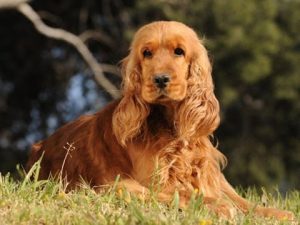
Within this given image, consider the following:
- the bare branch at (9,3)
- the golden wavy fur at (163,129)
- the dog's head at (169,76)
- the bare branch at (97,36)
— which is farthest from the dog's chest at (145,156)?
the bare branch at (97,36)

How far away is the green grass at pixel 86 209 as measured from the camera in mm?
4438

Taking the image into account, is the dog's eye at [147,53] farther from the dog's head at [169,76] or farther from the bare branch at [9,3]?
the bare branch at [9,3]

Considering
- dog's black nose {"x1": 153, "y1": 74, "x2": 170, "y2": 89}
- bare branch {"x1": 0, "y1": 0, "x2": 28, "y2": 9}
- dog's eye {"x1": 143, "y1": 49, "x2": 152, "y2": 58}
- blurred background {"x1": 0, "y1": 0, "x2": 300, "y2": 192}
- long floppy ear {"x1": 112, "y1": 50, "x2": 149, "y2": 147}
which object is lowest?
blurred background {"x1": 0, "y1": 0, "x2": 300, "y2": 192}

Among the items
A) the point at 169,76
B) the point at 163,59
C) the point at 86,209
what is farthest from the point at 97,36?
the point at 86,209

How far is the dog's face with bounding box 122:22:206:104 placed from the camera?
18.3 ft

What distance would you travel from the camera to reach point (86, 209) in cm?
480

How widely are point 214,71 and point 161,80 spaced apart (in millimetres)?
12849

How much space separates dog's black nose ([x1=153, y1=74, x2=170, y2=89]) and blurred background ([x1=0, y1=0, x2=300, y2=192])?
12.1m

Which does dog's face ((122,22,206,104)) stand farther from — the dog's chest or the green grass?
the green grass

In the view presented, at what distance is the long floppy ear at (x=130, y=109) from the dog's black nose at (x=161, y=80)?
1.07 ft

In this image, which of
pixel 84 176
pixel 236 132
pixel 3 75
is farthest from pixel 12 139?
pixel 84 176

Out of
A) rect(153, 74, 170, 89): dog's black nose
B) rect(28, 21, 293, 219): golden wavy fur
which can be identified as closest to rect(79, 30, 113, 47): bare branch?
rect(28, 21, 293, 219): golden wavy fur

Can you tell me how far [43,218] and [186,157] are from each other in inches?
62.0

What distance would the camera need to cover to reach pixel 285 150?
20.3 m
